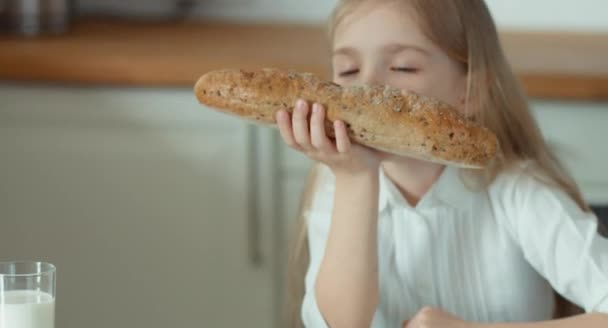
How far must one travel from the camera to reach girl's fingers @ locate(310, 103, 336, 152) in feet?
3.50

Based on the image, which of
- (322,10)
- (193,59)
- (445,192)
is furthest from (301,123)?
(322,10)

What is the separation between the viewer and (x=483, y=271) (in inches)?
56.4

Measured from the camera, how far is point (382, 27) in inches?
53.2

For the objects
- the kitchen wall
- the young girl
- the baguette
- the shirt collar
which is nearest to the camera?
the baguette

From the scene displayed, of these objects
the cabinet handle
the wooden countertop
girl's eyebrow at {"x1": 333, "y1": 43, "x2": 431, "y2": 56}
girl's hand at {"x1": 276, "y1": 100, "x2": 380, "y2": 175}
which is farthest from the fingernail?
the cabinet handle

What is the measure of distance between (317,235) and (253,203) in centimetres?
68

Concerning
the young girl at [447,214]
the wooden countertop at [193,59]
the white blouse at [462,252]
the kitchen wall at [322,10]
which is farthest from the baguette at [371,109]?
the kitchen wall at [322,10]

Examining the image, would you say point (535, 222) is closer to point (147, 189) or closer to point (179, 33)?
point (147, 189)

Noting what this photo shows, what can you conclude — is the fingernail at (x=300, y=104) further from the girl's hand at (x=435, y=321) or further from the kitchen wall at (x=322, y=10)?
the kitchen wall at (x=322, y=10)

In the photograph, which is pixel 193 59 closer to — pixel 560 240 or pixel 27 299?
pixel 560 240

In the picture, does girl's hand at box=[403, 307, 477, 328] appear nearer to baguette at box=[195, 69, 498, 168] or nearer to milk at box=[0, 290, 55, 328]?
baguette at box=[195, 69, 498, 168]

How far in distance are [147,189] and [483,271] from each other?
90cm

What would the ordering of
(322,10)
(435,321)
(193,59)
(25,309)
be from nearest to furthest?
(25,309), (435,321), (193,59), (322,10)

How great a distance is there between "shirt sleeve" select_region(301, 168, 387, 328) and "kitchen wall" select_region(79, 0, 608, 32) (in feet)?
3.79
